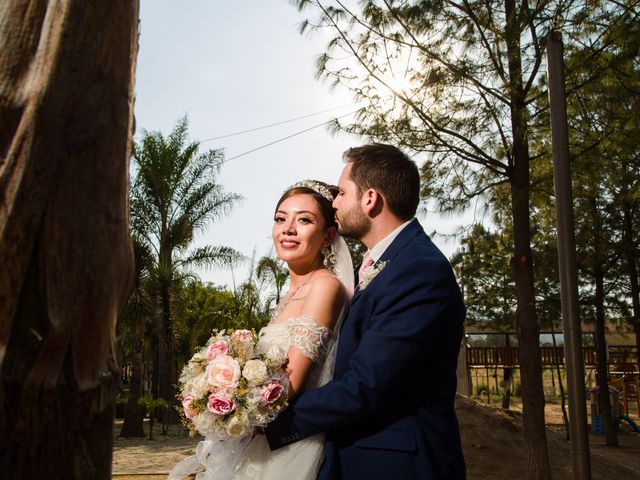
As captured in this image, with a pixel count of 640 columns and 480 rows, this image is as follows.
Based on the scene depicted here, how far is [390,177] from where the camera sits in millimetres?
2500

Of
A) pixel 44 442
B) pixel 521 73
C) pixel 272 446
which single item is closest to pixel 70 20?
pixel 44 442

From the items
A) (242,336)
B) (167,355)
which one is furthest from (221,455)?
(167,355)

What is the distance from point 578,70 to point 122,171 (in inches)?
273

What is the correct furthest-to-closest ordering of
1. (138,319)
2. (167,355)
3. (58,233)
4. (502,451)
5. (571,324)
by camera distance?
(167,355) < (138,319) < (502,451) < (571,324) < (58,233)

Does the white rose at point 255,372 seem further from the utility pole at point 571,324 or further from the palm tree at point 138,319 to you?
the palm tree at point 138,319

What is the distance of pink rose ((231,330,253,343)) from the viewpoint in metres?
2.50

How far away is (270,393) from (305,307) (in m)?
0.45

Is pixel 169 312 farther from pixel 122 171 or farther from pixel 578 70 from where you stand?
pixel 122 171

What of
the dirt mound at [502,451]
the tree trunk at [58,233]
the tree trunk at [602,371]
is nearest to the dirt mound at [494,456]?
the dirt mound at [502,451]

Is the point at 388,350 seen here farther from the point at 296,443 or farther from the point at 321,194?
the point at 321,194

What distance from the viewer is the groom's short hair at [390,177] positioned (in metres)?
2.50

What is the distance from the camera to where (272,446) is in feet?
7.62

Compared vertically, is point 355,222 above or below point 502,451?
above

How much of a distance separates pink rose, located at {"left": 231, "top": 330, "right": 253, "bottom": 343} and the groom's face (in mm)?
562
